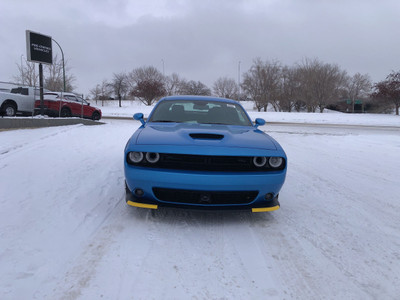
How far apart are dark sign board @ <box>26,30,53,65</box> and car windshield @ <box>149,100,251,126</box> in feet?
29.5

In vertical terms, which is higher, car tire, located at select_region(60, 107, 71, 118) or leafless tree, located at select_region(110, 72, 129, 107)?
leafless tree, located at select_region(110, 72, 129, 107)

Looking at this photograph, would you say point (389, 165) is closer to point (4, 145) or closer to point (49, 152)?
point (49, 152)

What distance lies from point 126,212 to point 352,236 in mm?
2379

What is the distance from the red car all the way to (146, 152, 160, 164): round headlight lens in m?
12.0

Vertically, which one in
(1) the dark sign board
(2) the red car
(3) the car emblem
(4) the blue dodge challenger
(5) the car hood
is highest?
(1) the dark sign board

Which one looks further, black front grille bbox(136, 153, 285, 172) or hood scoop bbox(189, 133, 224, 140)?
hood scoop bbox(189, 133, 224, 140)

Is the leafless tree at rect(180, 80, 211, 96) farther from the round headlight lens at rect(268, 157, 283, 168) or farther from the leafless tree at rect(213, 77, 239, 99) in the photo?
the round headlight lens at rect(268, 157, 283, 168)

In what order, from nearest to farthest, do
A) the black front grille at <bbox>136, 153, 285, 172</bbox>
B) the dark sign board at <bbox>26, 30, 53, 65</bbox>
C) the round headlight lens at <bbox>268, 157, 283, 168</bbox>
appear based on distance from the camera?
the black front grille at <bbox>136, 153, 285, 172</bbox> → the round headlight lens at <bbox>268, 157, 283, 168</bbox> → the dark sign board at <bbox>26, 30, 53, 65</bbox>

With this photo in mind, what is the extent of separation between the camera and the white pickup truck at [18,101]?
11656mm

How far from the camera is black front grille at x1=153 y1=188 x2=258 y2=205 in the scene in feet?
8.76

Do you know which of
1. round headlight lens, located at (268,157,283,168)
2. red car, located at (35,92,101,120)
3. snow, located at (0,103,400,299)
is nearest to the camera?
snow, located at (0,103,400,299)

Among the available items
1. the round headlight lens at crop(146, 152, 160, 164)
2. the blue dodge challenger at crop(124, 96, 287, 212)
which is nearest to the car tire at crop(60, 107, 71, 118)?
the blue dodge challenger at crop(124, 96, 287, 212)

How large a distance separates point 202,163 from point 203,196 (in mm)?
312

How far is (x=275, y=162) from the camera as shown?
2.87 metres
